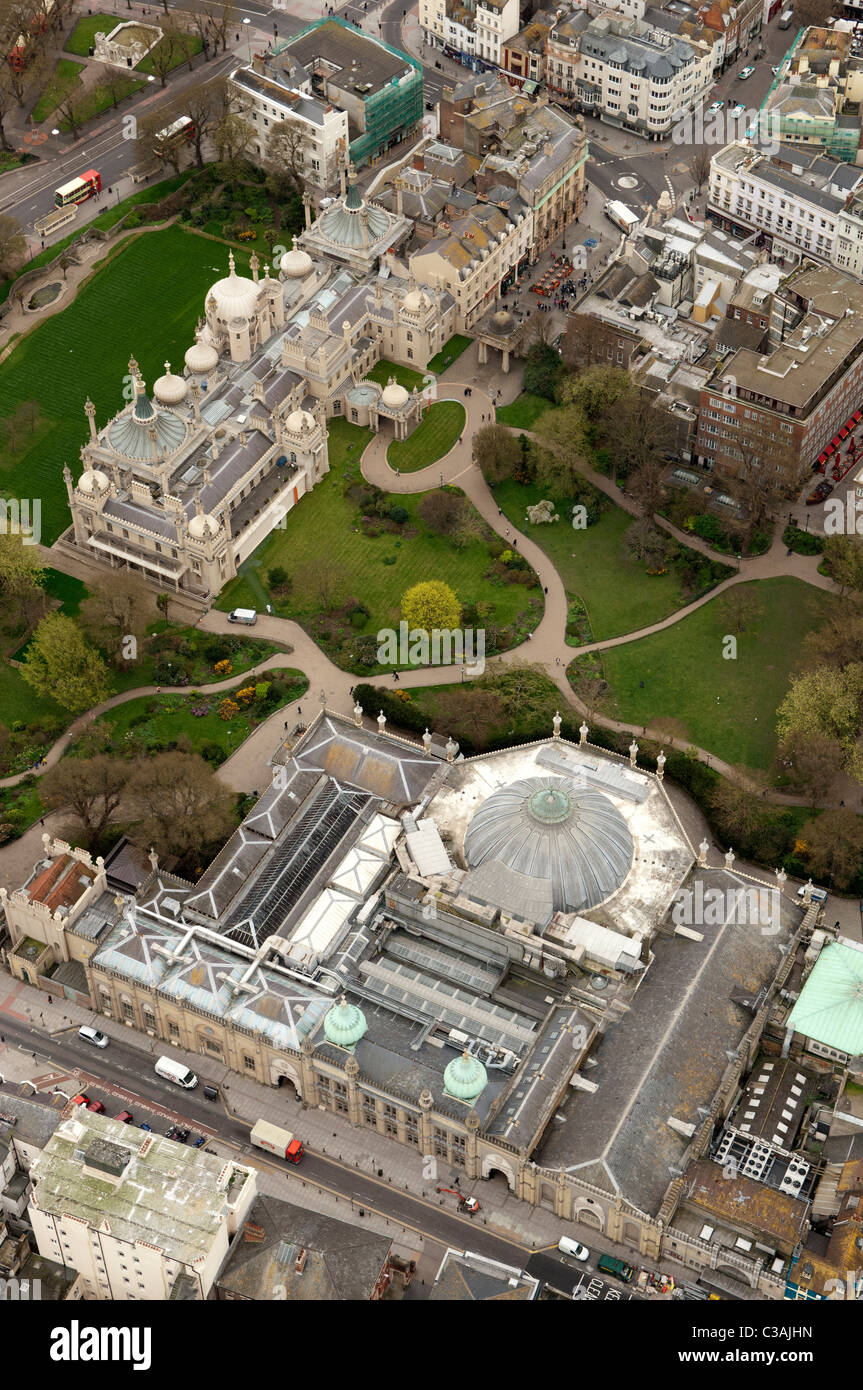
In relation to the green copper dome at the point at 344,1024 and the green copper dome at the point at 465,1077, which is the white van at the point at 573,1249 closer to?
the green copper dome at the point at 465,1077

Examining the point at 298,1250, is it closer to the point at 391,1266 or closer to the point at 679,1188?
the point at 391,1266

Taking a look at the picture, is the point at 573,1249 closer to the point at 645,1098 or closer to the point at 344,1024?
the point at 645,1098

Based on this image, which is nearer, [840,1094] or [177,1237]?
[177,1237]

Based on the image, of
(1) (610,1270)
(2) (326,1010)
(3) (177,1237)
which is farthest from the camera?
(2) (326,1010)

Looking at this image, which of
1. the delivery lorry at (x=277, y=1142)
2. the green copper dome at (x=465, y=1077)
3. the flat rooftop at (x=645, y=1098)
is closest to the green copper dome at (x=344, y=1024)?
the green copper dome at (x=465, y=1077)

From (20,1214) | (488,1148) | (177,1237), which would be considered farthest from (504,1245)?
(20,1214)

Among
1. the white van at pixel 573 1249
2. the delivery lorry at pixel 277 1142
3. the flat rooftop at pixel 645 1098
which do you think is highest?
the flat rooftop at pixel 645 1098
